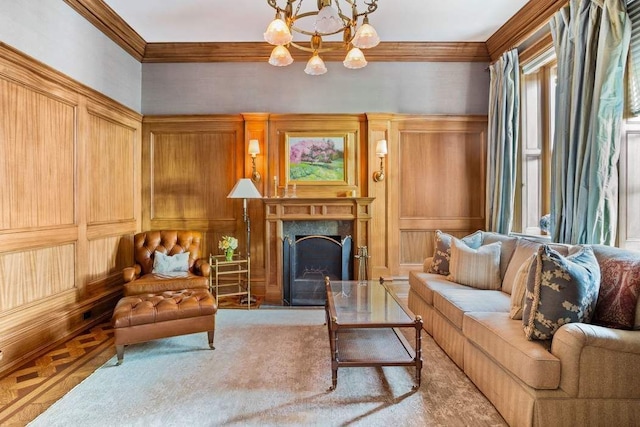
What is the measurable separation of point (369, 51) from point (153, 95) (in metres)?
2.96

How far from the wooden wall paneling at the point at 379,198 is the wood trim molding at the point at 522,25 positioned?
157 centimetres

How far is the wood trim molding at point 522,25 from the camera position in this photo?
11.9ft

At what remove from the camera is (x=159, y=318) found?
115 inches

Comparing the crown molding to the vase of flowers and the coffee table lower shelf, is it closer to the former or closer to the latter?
the vase of flowers

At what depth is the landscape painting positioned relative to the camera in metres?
4.84

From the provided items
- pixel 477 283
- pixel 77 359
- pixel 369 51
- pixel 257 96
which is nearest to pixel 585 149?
pixel 477 283

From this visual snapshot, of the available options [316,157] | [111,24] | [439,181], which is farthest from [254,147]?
[439,181]

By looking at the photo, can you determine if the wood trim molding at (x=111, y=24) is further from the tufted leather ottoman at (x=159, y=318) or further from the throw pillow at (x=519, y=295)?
the throw pillow at (x=519, y=295)

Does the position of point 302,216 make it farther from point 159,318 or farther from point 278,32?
point 278,32

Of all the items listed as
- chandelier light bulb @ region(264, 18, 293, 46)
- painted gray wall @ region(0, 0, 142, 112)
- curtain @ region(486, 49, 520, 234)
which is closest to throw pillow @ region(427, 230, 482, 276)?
curtain @ region(486, 49, 520, 234)

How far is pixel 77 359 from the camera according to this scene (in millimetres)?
2959

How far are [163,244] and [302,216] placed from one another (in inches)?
67.4

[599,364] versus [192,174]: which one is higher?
[192,174]

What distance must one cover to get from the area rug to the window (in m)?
2.17
